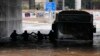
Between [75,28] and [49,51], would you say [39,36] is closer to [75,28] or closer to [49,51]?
[75,28]

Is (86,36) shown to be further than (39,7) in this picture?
No

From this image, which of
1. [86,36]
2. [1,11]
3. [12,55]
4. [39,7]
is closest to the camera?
[12,55]

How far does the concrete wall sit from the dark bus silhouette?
16.4 ft

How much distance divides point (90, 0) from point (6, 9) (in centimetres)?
5804

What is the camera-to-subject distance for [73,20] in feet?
73.7

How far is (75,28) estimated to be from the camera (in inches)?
866

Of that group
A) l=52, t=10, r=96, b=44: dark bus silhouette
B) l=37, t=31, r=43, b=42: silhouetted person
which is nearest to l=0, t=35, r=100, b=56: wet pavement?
l=52, t=10, r=96, b=44: dark bus silhouette

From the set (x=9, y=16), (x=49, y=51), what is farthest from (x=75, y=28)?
(x=9, y=16)

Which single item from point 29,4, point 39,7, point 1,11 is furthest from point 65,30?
point 29,4

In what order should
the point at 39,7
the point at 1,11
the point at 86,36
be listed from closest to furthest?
the point at 86,36 → the point at 1,11 → the point at 39,7

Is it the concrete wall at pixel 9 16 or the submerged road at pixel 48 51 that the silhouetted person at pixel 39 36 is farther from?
the submerged road at pixel 48 51

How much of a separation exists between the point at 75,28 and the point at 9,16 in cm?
750

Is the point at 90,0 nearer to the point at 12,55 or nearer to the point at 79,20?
the point at 79,20

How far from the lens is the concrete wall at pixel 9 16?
26.3 m
